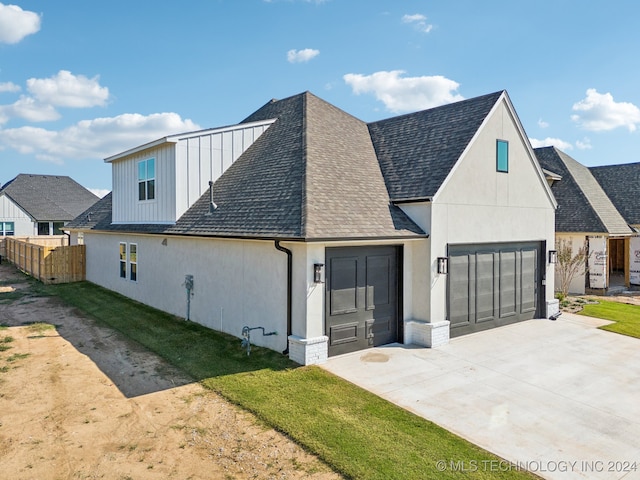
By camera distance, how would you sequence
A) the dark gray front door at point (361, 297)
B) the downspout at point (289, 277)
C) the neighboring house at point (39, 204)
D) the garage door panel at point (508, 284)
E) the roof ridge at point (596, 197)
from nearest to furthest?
the downspout at point (289, 277) → the dark gray front door at point (361, 297) → the garage door panel at point (508, 284) → the roof ridge at point (596, 197) → the neighboring house at point (39, 204)

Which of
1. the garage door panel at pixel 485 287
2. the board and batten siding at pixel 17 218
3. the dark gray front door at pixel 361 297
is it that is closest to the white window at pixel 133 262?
the dark gray front door at pixel 361 297

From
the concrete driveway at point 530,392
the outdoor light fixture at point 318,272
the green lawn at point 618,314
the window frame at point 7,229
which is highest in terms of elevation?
the window frame at point 7,229

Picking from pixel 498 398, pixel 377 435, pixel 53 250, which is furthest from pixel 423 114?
pixel 53 250

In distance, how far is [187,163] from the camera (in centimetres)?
1324

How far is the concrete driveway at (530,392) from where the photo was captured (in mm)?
5547

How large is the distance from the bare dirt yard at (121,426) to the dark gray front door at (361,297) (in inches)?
130

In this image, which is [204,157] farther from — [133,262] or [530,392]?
[530,392]

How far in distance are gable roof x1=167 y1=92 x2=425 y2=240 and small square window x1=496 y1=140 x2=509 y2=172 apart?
3.62 meters

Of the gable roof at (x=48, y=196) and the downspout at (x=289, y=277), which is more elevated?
the gable roof at (x=48, y=196)

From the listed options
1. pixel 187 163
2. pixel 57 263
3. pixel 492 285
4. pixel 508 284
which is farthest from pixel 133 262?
pixel 508 284

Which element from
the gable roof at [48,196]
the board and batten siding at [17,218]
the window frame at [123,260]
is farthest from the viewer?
the gable roof at [48,196]

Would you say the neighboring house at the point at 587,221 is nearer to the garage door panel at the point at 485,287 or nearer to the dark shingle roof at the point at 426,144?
the garage door panel at the point at 485,287

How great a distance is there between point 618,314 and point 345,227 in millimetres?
11967

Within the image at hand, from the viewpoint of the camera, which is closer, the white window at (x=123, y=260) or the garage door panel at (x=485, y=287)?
the garage door panel at (x=485, y=287)
